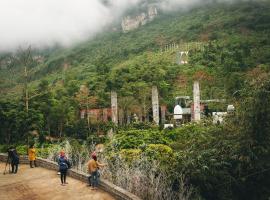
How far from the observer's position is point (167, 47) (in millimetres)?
95000

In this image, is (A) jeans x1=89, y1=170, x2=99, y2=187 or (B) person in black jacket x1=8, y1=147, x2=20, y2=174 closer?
(A) jeans x1=89, y1=170, x2=99, y2=187

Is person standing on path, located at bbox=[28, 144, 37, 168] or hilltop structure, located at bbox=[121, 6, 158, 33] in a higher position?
hilltop structure, located at bbox=[121, 6, 158, 33]

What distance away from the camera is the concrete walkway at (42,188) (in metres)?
14.0

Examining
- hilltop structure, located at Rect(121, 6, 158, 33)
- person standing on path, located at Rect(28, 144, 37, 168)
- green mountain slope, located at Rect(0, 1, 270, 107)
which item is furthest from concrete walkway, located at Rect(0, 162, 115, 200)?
hilltop structure, located at Rect(121, 6, 158, 33)

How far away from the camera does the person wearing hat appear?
14.0 metres

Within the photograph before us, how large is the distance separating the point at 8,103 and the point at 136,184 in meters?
21.7

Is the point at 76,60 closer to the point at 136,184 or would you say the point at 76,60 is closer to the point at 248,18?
the point at 248,18

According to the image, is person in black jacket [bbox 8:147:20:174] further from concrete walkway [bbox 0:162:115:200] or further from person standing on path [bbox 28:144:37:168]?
person standing on path [bbox 28:144:37:168]

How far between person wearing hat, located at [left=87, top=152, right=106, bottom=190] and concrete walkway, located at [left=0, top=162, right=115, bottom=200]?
0.81 ft

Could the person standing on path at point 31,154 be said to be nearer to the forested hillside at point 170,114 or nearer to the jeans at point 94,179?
the forested hillside at point 170,114

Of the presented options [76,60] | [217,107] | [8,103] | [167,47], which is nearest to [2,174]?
[8,103]

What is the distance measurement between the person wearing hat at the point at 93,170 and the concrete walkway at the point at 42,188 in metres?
0.25

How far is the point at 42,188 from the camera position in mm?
15391

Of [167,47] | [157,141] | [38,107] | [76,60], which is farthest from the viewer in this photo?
[76,60]
